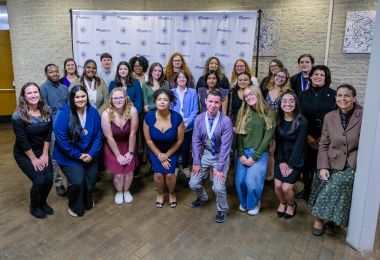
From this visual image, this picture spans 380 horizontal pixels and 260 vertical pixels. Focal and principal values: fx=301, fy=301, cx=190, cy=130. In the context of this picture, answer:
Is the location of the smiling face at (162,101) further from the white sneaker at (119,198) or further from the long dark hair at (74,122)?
the white sneaker at (119,198)

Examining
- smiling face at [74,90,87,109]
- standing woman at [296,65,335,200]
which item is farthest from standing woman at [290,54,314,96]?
smiling face at [74,90,87,109]

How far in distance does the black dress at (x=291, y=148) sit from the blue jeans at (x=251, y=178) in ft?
0.48

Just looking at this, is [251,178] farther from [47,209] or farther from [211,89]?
[47,209]

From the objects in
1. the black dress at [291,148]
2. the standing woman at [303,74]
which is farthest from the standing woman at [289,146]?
the standing woman at [303,74]

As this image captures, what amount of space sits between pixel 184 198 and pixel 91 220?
41.3 inches

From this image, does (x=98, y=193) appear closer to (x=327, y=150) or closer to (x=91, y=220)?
(x=91, y=220)

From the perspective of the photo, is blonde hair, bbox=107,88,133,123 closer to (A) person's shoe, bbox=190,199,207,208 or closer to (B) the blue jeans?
(A) person's shoe, bbox=190,199,207,208

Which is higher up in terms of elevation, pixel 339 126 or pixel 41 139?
pixel 339 126

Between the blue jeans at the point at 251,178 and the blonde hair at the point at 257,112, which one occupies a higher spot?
the blonde hair at the point at 257,112

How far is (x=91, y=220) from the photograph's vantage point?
2.97 m

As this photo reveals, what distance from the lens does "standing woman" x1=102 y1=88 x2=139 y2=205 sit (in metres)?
3.19

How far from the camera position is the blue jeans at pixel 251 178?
9.93 feet

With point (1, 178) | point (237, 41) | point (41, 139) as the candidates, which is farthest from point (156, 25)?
point (1, 178)

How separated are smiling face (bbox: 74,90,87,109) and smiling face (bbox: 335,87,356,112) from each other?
7.82 ft
